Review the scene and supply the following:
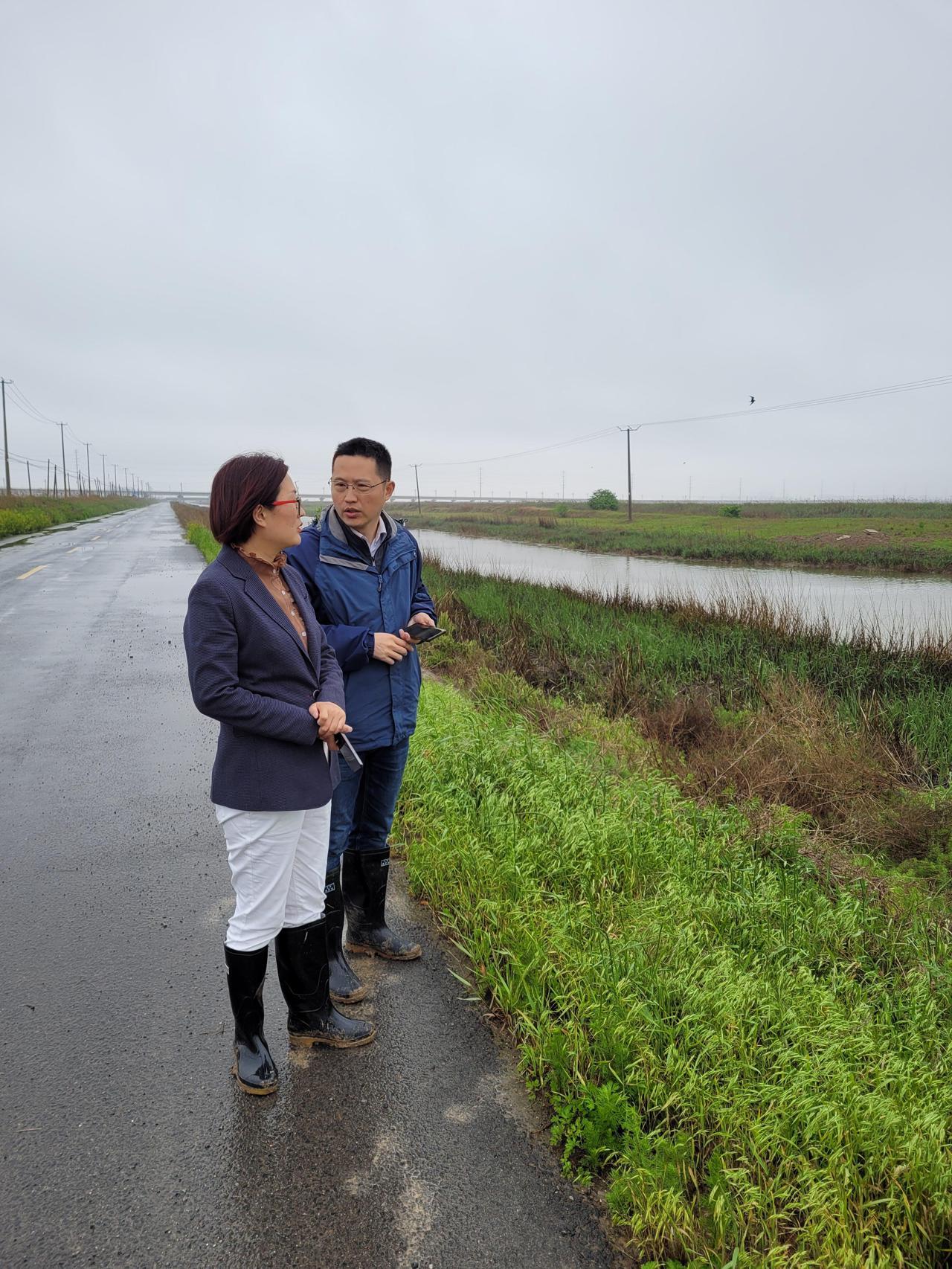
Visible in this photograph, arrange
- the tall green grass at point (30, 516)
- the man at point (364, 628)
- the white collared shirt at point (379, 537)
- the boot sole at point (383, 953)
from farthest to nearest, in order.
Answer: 1. the tall green grass at point (30, 516)
2. the boot sole at point (383, 953)
3. the white collared shirt at point (379, 537)
4. the man at point (364, 628)

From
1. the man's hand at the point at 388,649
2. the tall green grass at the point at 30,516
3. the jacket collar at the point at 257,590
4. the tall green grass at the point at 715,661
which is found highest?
→ the tall green grass at the point at 30,516

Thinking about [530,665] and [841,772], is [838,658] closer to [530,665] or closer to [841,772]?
[530,665]

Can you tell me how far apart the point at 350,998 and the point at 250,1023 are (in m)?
0.49

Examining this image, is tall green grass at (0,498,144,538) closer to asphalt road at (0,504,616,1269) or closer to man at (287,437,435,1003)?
asphalt road at (0,504,616,1269)

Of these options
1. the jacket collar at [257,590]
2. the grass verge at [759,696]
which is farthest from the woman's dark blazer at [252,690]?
the grass verge at [759,696]

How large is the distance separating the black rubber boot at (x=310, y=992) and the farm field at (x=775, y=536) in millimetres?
28392

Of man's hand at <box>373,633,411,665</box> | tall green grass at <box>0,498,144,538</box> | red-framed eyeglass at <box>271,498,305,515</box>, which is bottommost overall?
man's hand at <box>373,633,411,665</box>

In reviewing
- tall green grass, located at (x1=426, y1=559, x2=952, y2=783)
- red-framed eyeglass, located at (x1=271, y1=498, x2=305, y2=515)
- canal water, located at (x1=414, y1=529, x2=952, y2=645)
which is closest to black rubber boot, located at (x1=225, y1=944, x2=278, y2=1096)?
red-framed eyeglass, located at (x1=271, y1=498, x2=305, y2=515)

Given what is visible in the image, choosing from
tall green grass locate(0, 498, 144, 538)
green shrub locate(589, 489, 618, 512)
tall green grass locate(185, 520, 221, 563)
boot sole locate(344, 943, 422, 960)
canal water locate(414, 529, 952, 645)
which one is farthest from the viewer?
green shrub locate(589, 489, 618, 512)

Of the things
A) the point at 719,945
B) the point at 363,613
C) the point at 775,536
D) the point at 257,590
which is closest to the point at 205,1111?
the point at 257,590

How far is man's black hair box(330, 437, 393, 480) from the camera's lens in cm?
273

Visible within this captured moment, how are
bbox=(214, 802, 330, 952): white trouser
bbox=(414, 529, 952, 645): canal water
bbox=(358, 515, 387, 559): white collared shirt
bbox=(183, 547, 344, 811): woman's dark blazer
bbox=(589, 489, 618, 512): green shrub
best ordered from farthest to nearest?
bbox=(589, 489, 618, 512): green shrub
bbox=(414, 529, 952, 645): canal water
bbox=(358, 515, 387, 559): white collared shirt
bbox=(214, 802, 330, 952): white trouser
bbox=(183, 547, 344, 811): woman's dark blazer

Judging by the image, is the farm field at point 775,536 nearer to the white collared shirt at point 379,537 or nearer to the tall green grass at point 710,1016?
the tall green grass at point 710,1016

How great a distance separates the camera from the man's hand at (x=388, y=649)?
2.75 metres
